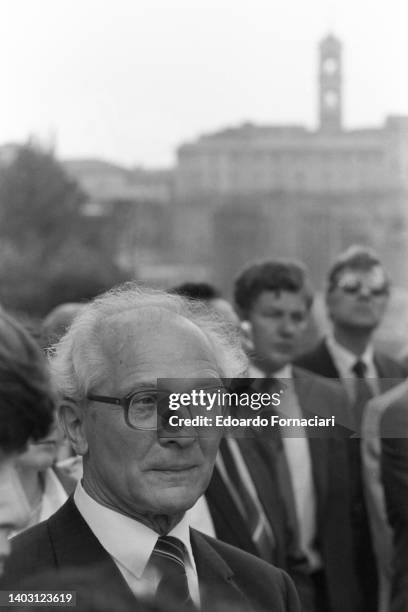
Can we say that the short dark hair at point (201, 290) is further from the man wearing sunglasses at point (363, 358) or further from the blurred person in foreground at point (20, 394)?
the blurred person in foreground at point (20, 394)

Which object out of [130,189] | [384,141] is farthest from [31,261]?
[384,141]

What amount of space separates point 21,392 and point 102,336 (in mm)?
566

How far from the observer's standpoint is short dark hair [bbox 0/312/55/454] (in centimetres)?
113

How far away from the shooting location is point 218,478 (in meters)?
2.33

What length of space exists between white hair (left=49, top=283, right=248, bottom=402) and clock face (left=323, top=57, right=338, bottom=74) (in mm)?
3786

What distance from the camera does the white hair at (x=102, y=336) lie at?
1689 millimetres

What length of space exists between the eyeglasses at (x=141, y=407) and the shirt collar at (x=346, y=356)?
204cm

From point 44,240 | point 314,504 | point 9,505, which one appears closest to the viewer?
point 9,505

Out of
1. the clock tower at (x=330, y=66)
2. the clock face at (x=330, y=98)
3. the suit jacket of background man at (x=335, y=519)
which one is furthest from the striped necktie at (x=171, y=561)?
the clock face at (x=330, y=98)

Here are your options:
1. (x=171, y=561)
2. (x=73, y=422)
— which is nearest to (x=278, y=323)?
(x=73, y=422)

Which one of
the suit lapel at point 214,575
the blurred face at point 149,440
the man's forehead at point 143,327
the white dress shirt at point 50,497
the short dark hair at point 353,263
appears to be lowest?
the suit lapel at point 214,575

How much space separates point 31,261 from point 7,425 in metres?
28.6

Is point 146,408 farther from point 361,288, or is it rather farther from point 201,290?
point 361,288

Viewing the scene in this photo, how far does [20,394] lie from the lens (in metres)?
1.13
